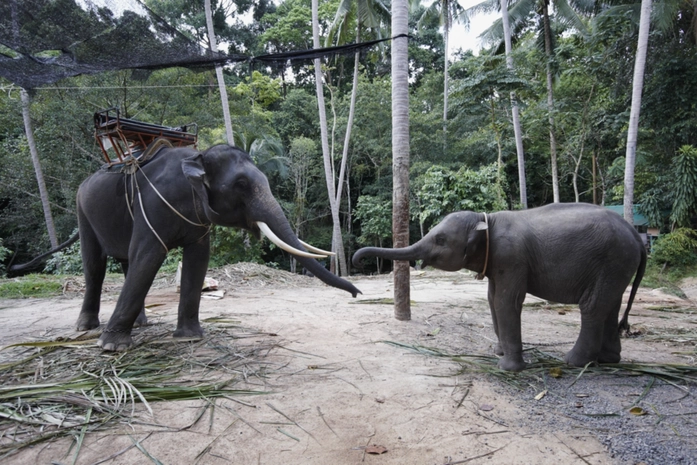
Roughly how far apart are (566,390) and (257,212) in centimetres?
275

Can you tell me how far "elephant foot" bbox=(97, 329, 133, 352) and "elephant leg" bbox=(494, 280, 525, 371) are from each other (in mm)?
3294

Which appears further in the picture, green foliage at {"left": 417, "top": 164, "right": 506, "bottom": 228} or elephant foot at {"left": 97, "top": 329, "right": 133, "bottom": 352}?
green foliage at {"left": 417, "top": 164, "right": 506, "bottom": 228}

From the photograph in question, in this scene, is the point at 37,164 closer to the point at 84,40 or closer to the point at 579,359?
the point at 84,40

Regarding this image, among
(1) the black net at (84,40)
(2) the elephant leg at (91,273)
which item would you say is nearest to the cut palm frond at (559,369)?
(2) the elephant leg at (91,273)

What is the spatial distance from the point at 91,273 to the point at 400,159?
3836mm

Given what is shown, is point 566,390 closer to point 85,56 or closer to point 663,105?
point 85,56

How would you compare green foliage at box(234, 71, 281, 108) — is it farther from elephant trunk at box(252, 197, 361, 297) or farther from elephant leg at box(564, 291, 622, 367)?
elephant leg at box(564, 291, 622, 367)

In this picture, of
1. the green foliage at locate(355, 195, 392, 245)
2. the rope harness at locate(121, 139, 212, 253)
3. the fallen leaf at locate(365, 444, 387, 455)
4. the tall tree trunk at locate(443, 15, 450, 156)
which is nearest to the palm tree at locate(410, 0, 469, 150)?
the tall tree trunk at locate(443, 15, 450, 156)

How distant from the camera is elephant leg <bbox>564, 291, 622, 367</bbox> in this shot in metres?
3.54

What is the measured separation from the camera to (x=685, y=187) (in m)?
12.8

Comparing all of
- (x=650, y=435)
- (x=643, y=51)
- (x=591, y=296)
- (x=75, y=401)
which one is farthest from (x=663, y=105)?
(x=75, y=401)

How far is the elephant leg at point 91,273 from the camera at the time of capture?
4.93 m

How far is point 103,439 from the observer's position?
8.15ft

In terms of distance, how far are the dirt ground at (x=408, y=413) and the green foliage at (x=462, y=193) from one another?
919 centimetres
